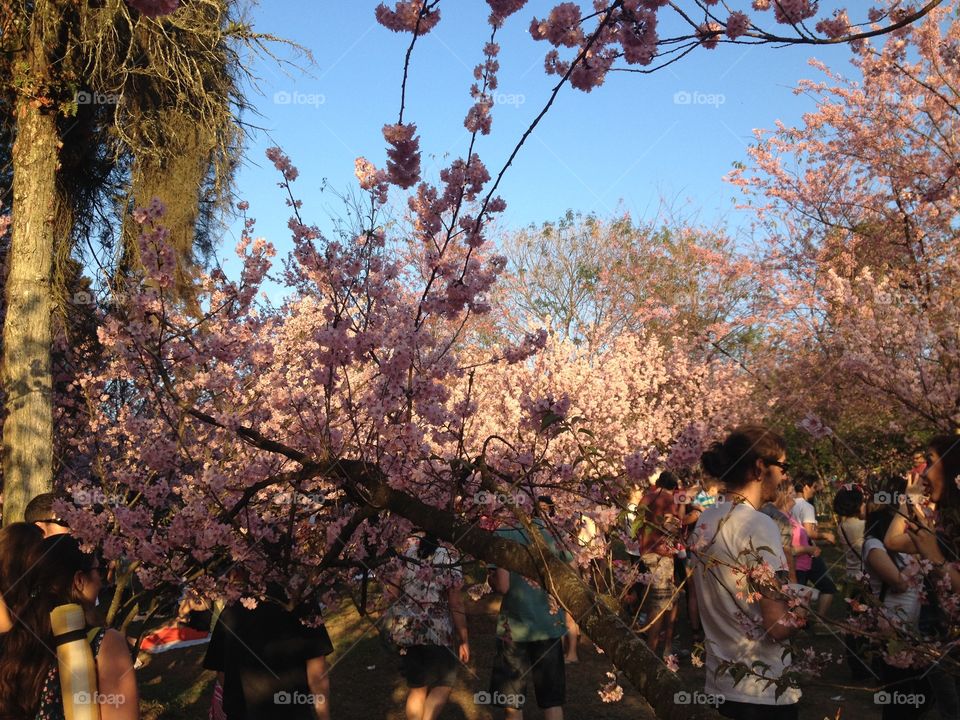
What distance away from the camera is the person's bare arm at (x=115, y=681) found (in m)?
2.70

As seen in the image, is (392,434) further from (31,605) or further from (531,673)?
(531,673)

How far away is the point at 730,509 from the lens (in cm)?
331

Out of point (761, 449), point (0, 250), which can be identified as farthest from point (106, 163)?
point (761, 449)

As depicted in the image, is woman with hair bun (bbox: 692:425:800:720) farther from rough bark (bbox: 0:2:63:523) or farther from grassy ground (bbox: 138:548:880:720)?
rough bark (bbox: 0:2:63:523)

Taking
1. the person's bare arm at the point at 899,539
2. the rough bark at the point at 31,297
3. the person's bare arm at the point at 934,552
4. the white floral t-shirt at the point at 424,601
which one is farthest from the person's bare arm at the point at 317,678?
the rough bark at the point at 31,297

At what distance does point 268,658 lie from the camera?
3.97 meters

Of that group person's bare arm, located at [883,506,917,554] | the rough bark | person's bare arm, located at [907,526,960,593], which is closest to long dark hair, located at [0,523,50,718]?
person's bare arm, located at [907,526,960,593]

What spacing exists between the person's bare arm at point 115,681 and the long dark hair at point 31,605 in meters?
0.19

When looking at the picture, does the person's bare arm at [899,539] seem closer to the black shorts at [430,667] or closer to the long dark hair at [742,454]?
the long dark hair at [742,454]

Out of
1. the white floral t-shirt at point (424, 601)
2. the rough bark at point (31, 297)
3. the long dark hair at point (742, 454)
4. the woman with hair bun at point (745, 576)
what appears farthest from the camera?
the rough bark at point (31, 297)

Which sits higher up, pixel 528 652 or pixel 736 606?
pixel 736 606

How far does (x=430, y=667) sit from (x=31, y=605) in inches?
132

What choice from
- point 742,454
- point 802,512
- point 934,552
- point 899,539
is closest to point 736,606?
point 742,454

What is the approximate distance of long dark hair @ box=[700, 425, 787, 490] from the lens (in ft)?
11.1
